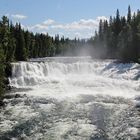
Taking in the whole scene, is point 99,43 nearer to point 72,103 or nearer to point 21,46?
point 21,46

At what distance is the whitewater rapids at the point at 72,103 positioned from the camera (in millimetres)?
24953

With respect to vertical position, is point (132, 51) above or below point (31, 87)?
above

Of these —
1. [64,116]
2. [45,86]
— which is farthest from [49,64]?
[64,116]

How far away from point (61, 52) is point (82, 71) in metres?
95.1

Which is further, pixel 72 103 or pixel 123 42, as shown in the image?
pixel 123 42

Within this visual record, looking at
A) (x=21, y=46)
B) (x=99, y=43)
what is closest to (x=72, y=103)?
(x=21, y=46)

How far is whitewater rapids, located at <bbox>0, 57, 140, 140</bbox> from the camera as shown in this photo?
24953 millimetres

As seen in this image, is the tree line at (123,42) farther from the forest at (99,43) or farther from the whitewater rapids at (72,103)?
the whitewater rapids at (72,103)

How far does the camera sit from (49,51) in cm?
13088

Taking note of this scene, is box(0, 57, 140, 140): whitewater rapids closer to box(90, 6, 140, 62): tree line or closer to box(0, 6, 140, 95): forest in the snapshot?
box(0, 6, 140, 95): forest

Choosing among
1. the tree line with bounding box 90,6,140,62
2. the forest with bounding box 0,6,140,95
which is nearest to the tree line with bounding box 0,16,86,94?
the forest with bounding box 0,6,140,95

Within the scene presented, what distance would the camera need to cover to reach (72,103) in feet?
114

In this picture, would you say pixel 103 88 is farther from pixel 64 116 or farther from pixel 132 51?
pixel 132 51

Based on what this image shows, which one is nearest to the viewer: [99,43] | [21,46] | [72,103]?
[72,103]
